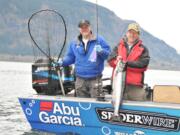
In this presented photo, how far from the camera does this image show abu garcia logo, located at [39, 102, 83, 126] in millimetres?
8289

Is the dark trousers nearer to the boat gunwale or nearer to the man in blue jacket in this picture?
the man in blue jacket

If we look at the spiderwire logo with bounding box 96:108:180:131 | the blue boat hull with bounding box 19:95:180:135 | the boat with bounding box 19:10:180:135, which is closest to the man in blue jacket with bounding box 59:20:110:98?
the boat with bounding box 19:10:180:135

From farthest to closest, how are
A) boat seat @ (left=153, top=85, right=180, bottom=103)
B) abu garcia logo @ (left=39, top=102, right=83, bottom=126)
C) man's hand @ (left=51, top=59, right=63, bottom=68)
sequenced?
1. man's hand @ (left=51, top=59, right=63, bottom=68)
2. abu garcia logo @ (left=39, top=102, right=83, bottom=126)
3. boat seat @ (left=153, top=85, right=180, bottom=103)

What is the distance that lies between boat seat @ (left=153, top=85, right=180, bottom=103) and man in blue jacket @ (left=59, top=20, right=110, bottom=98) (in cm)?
112

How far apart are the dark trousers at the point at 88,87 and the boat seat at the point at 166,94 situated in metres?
1.14

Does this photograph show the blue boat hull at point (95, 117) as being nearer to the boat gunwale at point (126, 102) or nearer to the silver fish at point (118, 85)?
the boat gunwale at point (126, 102)

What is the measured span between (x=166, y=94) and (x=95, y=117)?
1221 mm

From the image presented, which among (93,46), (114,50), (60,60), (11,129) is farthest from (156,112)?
(11,129)

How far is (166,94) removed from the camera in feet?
26.0

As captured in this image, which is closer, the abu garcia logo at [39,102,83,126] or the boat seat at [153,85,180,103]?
the boat seat at [153,85,180,103]

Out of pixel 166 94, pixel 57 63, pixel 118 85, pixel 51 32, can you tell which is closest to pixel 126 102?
pixel 118 85

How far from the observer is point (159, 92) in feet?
26.1

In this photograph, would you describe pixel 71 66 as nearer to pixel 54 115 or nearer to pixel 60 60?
A: pixel 60 60

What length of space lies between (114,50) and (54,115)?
1.55 m
